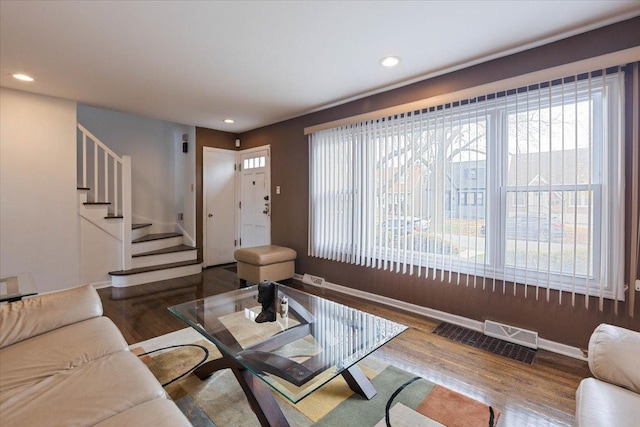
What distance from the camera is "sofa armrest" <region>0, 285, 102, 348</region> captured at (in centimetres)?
153

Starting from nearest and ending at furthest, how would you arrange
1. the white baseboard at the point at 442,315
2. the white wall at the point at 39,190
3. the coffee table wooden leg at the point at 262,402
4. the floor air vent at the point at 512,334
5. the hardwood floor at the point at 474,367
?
the coffee table wooden leg at the point at 262,402 → the hardwood floor at the point at 474,367 → the white baseboard at the point at 442,315 → the floor air vent at the point at 512,334 → the white wall at the point at 39,190

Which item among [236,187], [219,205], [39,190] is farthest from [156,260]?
[236,187]

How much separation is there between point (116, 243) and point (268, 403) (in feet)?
12.5

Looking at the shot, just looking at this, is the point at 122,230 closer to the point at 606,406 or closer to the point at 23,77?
the point at 23,77

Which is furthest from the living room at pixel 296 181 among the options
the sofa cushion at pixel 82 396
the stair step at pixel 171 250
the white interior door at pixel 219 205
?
the sofa cushion at pixel 82 396

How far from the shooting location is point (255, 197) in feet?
17.2

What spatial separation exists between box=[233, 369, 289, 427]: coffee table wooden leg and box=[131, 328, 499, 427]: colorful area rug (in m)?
0.17

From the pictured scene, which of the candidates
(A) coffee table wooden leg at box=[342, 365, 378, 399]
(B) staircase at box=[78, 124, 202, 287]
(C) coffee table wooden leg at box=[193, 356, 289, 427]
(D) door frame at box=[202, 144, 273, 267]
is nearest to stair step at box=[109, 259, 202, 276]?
(B) staircase at box=[78, 124, 202, 287]

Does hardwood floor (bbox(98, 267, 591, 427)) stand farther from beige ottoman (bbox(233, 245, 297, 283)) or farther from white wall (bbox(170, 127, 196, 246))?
white wall (bbox(170, 127, 196, 246))

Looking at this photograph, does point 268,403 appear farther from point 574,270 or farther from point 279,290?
point 574,270

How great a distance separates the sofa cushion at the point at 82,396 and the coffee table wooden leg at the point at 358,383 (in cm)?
101

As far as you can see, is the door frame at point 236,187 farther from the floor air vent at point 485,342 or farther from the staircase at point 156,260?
the floor air vent at point 485,342

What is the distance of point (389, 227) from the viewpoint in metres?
3.26

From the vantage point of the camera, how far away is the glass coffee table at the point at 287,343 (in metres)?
1.34
